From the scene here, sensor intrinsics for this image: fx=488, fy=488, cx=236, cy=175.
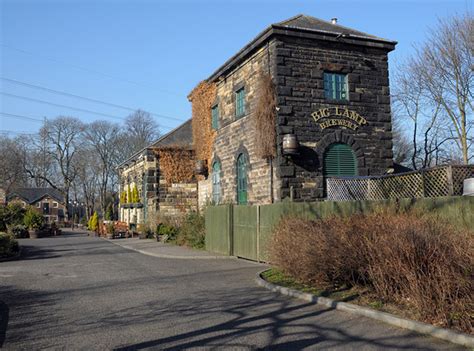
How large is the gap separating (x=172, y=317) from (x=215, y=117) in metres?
17.5

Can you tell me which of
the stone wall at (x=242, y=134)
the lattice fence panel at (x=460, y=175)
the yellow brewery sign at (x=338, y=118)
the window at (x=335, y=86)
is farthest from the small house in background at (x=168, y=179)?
the lattice fence panel at (x=460, y=175)

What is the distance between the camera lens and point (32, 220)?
117ft

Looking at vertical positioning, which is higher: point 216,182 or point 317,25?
point 317,25

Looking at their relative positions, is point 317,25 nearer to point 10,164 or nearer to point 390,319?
point 390,319

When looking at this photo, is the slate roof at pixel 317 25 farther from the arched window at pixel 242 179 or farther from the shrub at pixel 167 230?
the shrub at pixel 167 230

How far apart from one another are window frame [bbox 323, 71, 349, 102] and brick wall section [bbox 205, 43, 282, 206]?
237 centimetres

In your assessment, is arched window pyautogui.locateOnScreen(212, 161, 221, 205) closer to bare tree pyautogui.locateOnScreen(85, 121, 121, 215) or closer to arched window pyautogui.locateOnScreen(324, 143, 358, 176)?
arched window pyautogui.locateOnScreen(324, 143, 358, 176)

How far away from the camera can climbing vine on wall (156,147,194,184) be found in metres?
29.1

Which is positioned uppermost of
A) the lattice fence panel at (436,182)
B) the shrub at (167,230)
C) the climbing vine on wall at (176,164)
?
the climbing vine on wall at (176,164)

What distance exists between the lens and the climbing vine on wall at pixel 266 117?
17.8 metres

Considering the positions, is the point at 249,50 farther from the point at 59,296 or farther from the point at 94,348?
the point at 94,348

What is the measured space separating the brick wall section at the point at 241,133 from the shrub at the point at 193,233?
176cm

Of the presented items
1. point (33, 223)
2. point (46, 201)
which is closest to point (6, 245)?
point (33, 223)

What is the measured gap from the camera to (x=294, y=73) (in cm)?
1831
